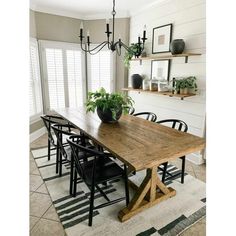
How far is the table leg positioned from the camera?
1.91 m

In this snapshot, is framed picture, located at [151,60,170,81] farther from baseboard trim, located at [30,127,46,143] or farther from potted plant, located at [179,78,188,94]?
baseboard trim, located at [30,127,46,143]

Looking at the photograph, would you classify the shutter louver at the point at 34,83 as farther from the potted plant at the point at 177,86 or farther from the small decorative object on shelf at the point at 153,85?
the potted plant at the point at 177,86

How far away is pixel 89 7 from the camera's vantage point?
380cm

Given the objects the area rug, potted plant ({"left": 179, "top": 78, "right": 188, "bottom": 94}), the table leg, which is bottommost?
the area rug

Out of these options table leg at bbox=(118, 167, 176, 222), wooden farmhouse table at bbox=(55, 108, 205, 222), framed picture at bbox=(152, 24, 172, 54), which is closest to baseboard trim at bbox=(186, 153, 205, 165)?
wooden farmhouse table at bbox=(55, 108, 205, 222)

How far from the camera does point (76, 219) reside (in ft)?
6.17

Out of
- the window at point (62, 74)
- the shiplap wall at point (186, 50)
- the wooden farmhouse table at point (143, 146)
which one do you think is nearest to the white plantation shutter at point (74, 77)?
the window at point (62, 74)

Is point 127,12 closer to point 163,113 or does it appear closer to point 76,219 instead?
point 163,113

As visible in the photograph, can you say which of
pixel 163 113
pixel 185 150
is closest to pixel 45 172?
pixel 185 150

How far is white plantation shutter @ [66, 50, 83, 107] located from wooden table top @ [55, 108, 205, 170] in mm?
2089

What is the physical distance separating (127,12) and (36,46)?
207 centimetres

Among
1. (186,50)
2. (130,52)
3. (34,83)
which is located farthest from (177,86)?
(34,83)
